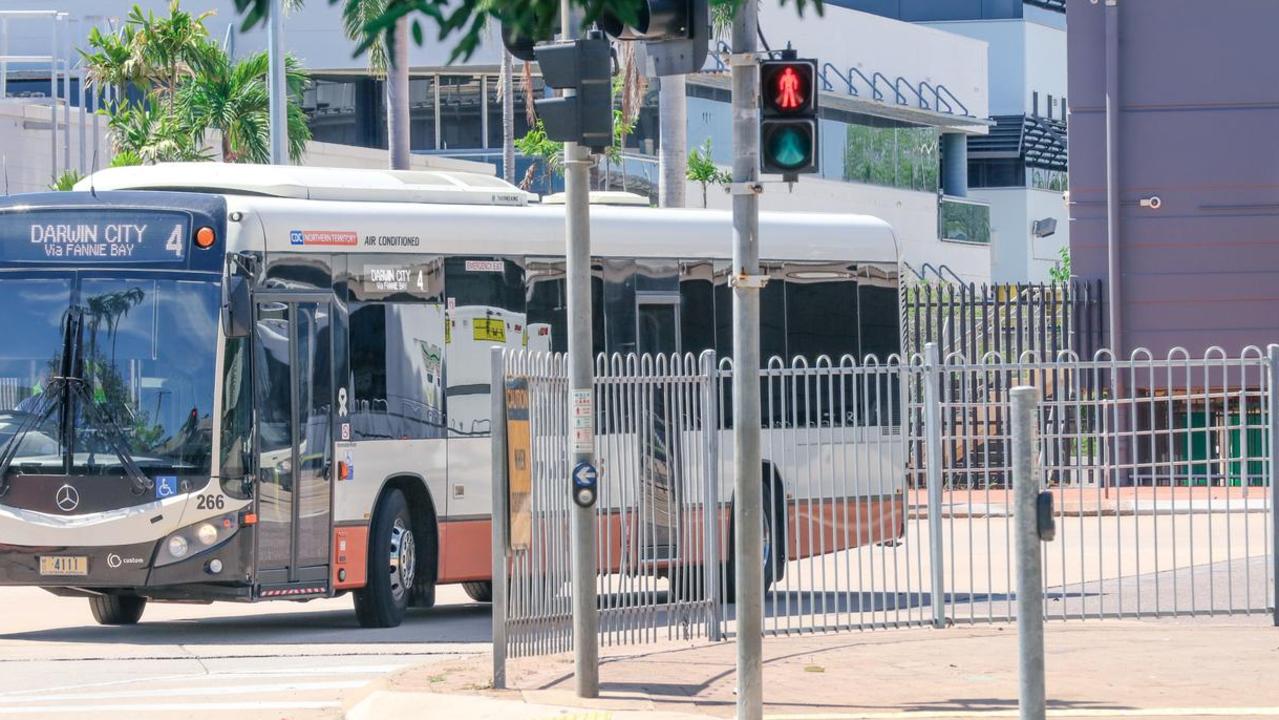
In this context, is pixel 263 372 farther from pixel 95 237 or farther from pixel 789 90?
pixel 789 90

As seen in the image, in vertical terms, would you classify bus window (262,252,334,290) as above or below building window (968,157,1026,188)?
below

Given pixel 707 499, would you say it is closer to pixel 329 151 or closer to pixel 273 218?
pixel 273 218

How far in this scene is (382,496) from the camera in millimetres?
15617

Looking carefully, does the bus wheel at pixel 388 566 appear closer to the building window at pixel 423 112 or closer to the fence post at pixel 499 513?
the fence post at pixel 499 513

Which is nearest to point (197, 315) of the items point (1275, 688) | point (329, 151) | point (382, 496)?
point (382, 496)

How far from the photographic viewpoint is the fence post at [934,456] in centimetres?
1425

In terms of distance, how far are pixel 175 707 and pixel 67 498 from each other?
3532 millimetres

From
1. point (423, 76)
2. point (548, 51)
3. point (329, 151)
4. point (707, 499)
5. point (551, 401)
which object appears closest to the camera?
point (548, 51)

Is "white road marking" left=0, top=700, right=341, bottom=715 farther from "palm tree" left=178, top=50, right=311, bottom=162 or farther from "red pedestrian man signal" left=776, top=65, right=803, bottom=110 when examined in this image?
"palm tree" left=178, top=50, right=311, bottom=162

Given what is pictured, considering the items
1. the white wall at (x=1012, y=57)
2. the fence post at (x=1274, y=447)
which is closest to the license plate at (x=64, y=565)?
the fence post at (x=1274, y=447)

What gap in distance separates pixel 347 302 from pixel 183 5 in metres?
41.7

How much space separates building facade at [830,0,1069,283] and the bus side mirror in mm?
63913

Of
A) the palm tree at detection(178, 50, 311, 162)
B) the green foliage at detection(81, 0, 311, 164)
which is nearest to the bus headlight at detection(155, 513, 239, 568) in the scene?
the green foliage at detection(81, 0, 311, 164)

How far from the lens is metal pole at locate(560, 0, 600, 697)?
436 inches
